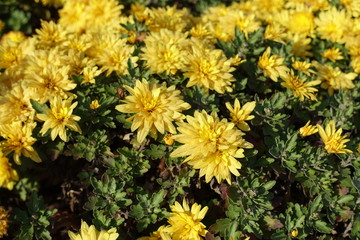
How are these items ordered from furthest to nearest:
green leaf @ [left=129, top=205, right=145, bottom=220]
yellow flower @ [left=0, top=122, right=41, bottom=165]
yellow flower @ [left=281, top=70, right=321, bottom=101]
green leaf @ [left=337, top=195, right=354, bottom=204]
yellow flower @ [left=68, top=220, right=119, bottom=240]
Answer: yellow flower @ [left=281, top=70, right=321, bottom=101]
yellow flower @ [left=0, top=122, right=41, bottom=165]
green leaf @ [left=337, top=195, right=354, bottom=204]
green leaf @ [left=129, top=205, right=145, bottom=220]
yellow flower @ [left=68, top=220, right=119, bottom=240]

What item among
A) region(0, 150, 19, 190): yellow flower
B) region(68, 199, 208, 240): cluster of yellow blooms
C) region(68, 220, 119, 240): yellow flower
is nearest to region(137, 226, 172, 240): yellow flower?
region(68, 199, 208, 240): cluster of yellow blooms

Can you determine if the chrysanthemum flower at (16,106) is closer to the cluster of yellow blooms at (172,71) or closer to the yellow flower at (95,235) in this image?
the cluster of yellow blooms at (172,71)

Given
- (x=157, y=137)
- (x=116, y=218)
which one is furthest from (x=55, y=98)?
(x=116, y=218)

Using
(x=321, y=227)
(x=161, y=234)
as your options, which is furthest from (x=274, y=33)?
(x=161, y=234)

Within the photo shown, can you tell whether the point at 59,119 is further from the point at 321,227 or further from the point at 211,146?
the point at 321,227

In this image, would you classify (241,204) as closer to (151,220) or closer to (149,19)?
(151,220)

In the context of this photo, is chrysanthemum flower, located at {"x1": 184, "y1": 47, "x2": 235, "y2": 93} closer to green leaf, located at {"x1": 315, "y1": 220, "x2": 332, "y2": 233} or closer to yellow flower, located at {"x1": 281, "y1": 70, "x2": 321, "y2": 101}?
yellow flower, located at {"x1": 281, "y1": 70, "x2": 321, "y2": 101}
